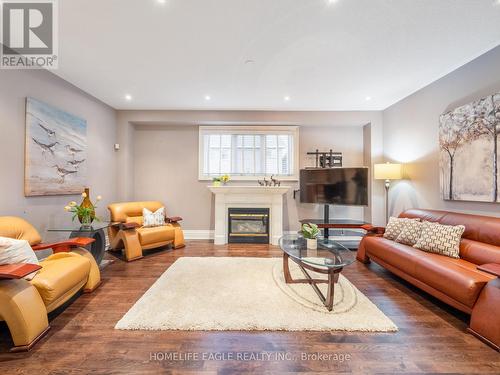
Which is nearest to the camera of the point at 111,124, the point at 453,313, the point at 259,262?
the point at 453,313

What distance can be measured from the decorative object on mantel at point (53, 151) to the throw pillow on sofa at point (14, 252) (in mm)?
1258

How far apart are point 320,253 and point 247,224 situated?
2.27 m

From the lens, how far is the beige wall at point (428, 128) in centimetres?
260

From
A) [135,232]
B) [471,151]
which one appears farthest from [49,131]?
[471,151]

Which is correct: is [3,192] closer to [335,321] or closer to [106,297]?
[106,297]

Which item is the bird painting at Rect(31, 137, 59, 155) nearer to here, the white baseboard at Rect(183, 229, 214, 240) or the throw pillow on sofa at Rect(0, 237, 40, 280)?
the throw pillow on sofa at Rect(0, 237, 40, 280)

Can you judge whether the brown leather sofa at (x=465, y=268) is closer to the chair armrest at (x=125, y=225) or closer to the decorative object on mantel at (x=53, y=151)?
the chair armrest at (x=125, y=225)

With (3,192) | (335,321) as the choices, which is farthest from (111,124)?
(335,321)

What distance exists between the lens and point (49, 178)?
301 cm

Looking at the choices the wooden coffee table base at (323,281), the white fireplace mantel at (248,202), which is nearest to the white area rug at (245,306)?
the wooden coffee table base at (323,281)

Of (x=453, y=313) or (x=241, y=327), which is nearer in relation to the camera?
(x=241, y=327)

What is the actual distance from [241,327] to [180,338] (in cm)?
52

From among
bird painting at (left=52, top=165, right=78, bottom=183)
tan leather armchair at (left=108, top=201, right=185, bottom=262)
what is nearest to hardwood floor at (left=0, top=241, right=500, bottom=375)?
tan leather armchair at (left=108, top=201, right=185, bottom=262)

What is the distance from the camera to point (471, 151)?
106 inches
